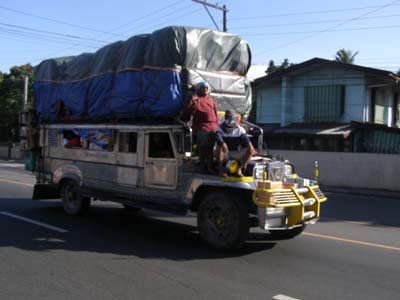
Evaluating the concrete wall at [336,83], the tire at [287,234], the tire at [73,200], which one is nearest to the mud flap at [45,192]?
the tire at [73,200]

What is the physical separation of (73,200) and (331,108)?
20.5 metres

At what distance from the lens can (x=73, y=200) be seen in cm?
1058

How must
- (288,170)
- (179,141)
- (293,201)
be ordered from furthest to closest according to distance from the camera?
(179,141)
(288,170)
(293,201)

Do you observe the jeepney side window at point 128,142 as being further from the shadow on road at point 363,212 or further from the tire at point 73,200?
the shadow on road at point 363,212

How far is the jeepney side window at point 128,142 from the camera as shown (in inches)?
356

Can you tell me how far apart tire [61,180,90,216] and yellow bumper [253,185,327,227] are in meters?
4.80

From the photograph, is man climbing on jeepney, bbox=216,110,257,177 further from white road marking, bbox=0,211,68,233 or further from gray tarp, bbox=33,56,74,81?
gray tarp, bbox=33,56,74,81

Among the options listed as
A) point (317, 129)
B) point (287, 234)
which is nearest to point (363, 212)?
point (287, 234)

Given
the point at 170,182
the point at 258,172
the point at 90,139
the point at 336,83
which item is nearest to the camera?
the point at 258,172

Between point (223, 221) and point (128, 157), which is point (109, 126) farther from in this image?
point (223, 221)

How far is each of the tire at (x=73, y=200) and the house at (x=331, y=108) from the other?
58.3 ft

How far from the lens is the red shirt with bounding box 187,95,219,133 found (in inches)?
304

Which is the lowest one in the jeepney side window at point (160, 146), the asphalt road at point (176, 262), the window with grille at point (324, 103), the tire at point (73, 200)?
the asphalt road at point (176, 262)

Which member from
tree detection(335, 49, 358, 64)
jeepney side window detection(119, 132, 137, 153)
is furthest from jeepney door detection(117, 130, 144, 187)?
tree detection(335, 49, 358, 64)
